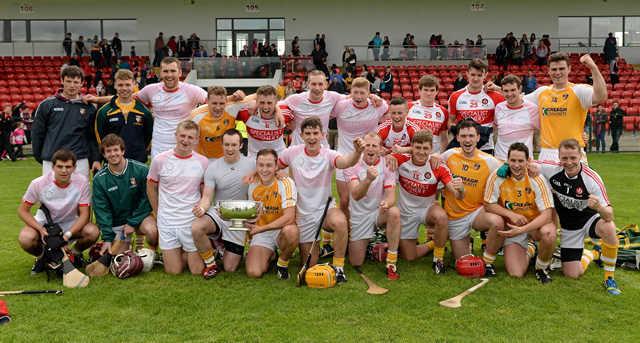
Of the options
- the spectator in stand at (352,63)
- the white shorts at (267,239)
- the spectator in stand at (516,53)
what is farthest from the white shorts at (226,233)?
the spectator in stand at (516,53)

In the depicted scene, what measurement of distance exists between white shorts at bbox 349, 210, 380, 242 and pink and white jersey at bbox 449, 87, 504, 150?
71.6 inches

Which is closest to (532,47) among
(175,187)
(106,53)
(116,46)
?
(116,46)

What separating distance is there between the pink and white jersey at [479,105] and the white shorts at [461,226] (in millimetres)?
1329

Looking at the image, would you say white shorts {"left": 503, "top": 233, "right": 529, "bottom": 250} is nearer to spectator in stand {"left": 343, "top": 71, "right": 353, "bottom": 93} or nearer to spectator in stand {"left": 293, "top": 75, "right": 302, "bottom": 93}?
spectator in stand {"left": 293, "top": 75, "right": 302, "bottom": 93}

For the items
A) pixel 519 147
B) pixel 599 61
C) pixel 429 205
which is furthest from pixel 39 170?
pixel 599 61

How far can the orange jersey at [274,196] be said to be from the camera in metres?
5.20

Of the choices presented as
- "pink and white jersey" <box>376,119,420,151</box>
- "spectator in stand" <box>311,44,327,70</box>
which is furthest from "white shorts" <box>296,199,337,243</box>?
"spectator in stand" <box>311,44,327,70</box>

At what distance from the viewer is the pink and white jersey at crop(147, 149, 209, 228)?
17.5ft

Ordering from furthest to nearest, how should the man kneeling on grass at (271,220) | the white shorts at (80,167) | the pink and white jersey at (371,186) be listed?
1. the white shorts at (80,167)
2. the pink and white jersey at (371,186)
3. the man kneeling on grass at (271,220)

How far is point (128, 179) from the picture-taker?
5.44m

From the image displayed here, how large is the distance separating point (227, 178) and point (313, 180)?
85 centimetres

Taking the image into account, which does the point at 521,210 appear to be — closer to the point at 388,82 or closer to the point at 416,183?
→ the point at 416,183

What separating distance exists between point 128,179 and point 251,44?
21.7 meters

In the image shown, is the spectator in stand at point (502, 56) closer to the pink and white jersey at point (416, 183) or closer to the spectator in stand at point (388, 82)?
the spectator in stand at point (388, 82)
